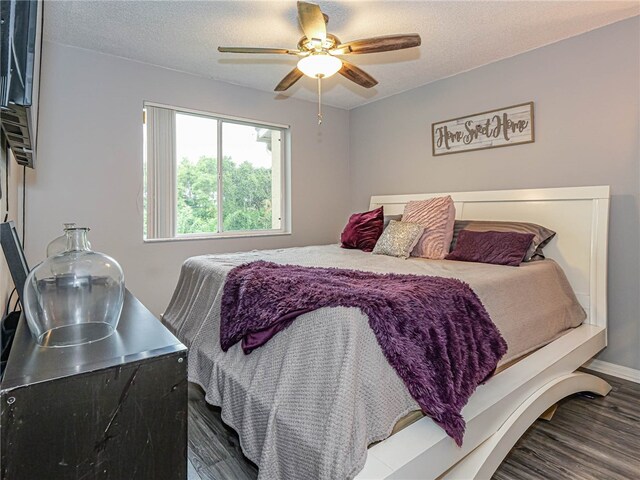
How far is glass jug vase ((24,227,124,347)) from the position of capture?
96 cm

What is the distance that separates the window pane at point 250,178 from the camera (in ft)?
12.8

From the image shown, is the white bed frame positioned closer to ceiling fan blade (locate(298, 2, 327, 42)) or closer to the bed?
the bed

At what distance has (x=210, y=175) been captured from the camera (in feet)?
12.4

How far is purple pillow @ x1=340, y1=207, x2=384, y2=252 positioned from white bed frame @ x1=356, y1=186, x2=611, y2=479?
75 centimetres

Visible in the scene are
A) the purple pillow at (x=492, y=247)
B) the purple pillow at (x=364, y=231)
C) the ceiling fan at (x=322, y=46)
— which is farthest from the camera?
the purple pillow at (x=364, y=231)

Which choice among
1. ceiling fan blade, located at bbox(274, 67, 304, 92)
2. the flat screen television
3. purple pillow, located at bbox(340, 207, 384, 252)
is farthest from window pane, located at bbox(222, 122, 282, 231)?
the flat screen television

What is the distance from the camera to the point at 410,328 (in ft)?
4.76

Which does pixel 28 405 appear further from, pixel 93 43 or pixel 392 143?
pixel 392 143

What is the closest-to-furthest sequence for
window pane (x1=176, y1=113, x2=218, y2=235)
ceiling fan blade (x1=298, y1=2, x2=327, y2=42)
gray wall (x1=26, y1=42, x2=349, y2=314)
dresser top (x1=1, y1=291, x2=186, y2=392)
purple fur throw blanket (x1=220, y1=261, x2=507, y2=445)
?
dresser top (x1=1, y1=291, x2=186, y2=392) → purple fur throw blanket (x1=220, y1=261, x2=507, y2=445) → ceiling fan blade (x1=298, y1=2, x2=327, y2=42) → gray wall (x1=26, y1=42, x2=349, y2=314) → window pane (x1=176, y1=113, x2=218, y2=235)

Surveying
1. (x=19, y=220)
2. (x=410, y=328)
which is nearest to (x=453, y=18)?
(x=410, y=328)

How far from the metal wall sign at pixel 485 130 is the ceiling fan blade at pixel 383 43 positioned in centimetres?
142

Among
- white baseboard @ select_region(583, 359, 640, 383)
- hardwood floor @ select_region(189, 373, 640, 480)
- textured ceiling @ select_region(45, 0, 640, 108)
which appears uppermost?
textured ceiling @ select_region(45, 0, 640, 108)

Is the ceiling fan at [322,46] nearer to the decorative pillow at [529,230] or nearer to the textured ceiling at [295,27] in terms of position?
the textured ceiling at [295,27]

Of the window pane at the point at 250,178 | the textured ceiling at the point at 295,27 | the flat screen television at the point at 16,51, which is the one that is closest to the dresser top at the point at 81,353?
the flat screen television at the point at 16,51
